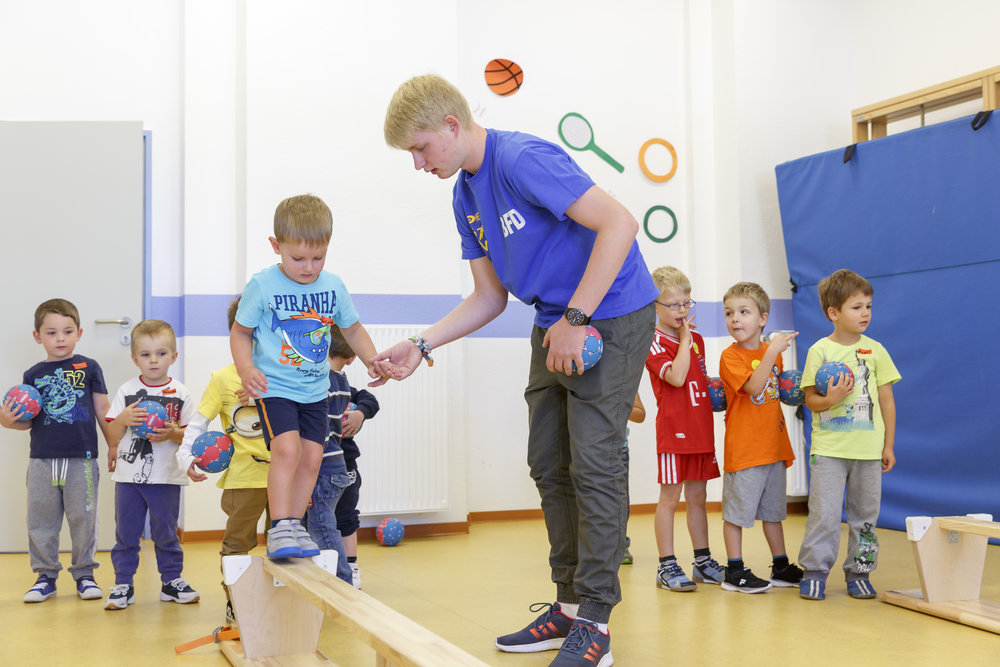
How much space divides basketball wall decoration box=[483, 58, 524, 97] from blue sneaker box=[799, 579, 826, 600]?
3324mm

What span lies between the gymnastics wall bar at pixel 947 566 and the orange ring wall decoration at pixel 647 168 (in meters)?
3.05

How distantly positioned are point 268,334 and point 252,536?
90 centimetres

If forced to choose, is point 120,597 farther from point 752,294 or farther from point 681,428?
point 752,294

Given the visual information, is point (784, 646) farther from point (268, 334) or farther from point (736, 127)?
point (736, 127)

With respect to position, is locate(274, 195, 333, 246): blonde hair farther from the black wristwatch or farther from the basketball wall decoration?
the basketball wall decoration

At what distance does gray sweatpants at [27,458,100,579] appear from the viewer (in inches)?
132

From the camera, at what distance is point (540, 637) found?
8.06 ft

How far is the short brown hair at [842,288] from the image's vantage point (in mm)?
3221

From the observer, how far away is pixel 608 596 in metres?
2.16

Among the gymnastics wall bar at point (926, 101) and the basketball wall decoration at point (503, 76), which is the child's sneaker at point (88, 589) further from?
the gymnastics wall bar at point (926, 101)

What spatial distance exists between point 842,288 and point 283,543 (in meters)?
2.12

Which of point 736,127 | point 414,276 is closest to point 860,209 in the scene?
point 736,127

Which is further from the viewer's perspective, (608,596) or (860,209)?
(860,209)

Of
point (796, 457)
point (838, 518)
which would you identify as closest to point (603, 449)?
point (838, 518)
